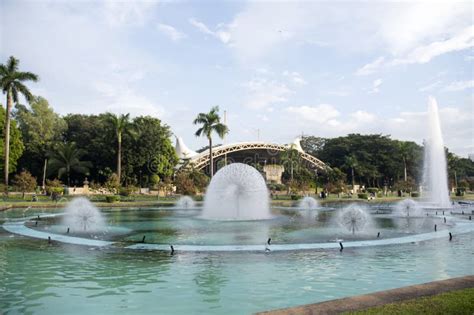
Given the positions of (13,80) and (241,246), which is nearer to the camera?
(241,246)

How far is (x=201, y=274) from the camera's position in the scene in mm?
11398

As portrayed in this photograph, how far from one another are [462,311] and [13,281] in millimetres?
10276

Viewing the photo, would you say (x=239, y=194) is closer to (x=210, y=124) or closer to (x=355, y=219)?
(x=355, y=219)

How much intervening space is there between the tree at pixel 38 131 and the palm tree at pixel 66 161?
1.44 meters

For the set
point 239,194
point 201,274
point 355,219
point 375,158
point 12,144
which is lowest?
point 201,274

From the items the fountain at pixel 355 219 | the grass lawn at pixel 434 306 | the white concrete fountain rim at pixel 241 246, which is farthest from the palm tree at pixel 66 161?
the grass lawn at pixel 434 306

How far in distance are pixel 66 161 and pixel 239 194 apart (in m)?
44.4

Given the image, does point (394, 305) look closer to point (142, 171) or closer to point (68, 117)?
point (142, 171)

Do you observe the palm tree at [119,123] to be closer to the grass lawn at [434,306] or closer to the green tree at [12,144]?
the green tree at [12,144]

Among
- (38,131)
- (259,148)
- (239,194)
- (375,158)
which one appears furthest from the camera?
(259,148)

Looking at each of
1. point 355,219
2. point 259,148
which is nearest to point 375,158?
point 259,148

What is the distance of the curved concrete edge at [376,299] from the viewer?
23.1ft

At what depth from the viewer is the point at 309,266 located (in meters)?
12.5

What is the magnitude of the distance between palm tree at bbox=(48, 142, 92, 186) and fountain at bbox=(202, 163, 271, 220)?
42.4 metres
